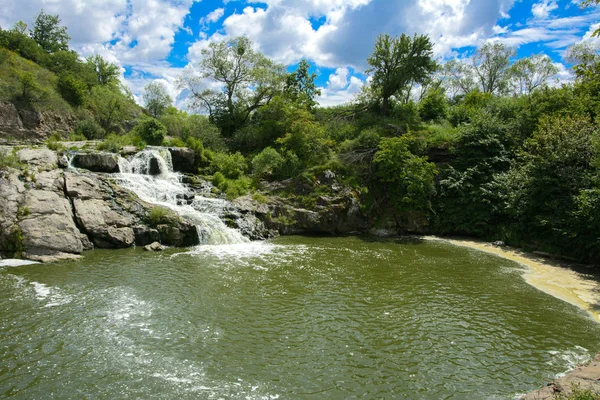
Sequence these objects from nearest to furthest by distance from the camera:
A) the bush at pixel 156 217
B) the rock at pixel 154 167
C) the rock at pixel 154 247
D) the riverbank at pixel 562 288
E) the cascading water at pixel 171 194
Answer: the riverbank at pixel 562 288
the rock at pixel 154 247
the bush at pixel 156 217
the cascading water at pixel 171 194
the rock at pixel 154 167

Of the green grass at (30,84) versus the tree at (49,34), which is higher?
the tree at (49,34)

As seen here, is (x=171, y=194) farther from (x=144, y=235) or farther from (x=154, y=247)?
(x=154, y=247)

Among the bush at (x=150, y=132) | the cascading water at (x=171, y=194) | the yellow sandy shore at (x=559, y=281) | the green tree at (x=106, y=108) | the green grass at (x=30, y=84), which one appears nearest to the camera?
the yellow sandy shore at (x=559, y=281)

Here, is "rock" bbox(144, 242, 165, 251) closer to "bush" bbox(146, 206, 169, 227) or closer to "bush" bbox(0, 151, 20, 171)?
"bush" bbox(146, 206, 169, 227)

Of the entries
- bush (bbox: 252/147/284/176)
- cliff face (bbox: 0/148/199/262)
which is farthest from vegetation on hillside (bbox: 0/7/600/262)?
cliff face (bbox: 0/148/199/262)

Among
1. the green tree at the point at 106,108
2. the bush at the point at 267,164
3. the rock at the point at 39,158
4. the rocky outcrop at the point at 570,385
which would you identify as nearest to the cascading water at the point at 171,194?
the rock at the point at 39,158

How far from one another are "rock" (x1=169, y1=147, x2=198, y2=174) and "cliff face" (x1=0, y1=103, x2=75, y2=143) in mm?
11173

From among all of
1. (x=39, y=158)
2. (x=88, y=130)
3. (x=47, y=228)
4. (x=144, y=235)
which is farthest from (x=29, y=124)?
(x=144, y=235)

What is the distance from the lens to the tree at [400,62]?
34875mm

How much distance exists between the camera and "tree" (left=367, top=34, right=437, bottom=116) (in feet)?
114

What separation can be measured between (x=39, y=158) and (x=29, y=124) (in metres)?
11.2

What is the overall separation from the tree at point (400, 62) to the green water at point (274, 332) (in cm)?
2539

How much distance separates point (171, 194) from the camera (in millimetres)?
Answer: 22219

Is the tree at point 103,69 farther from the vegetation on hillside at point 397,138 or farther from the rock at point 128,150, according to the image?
the rock at point 128,150
